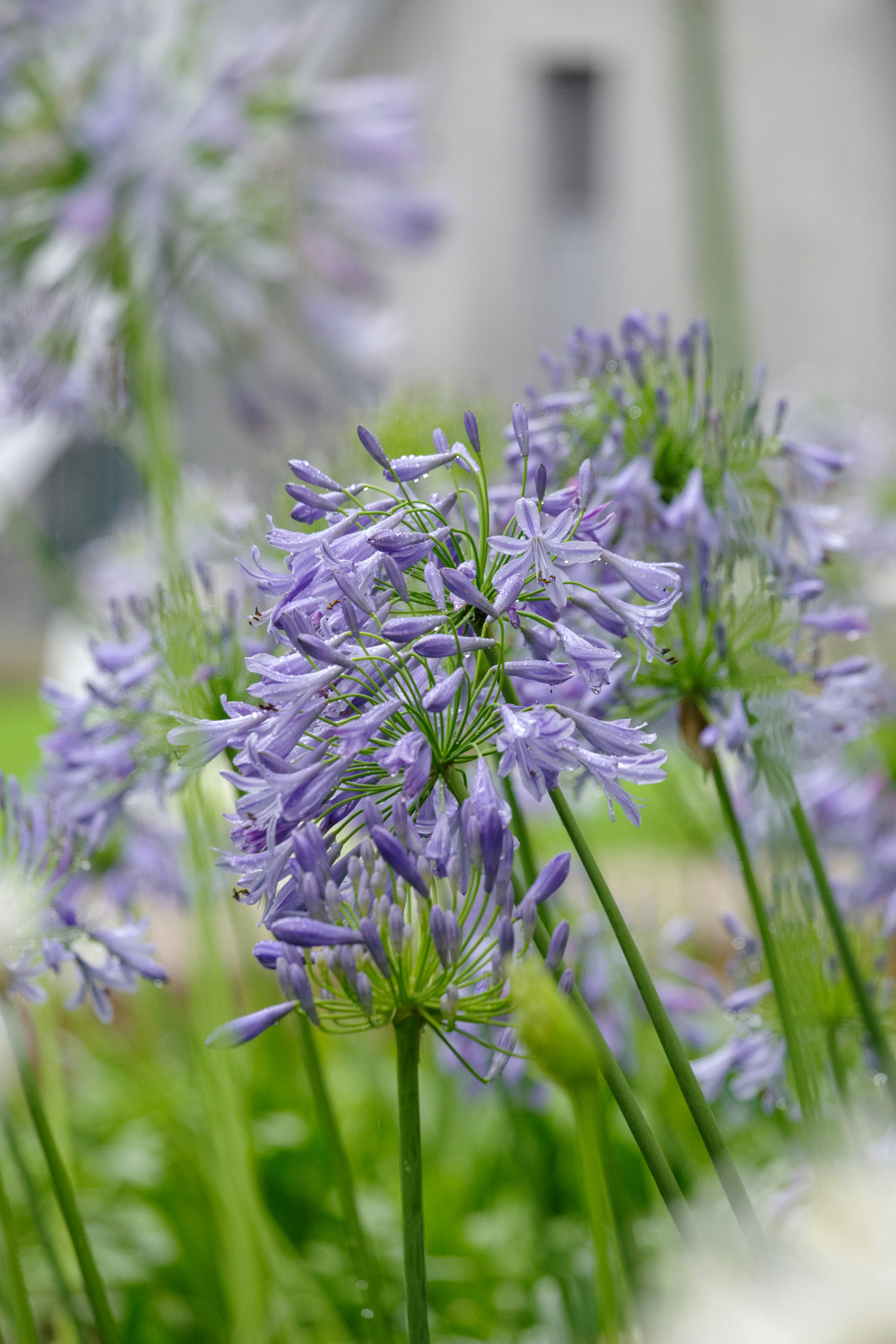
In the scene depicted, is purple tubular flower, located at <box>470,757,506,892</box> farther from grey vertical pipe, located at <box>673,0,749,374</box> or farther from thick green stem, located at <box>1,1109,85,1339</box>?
thick green stem, located at <box>1,1109,85,1339</box>

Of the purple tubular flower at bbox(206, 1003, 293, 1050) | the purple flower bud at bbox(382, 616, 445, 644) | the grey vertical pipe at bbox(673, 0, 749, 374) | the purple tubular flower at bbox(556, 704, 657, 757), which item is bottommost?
the purple tubular flower at bbox(206, 1003, 293, 1050)

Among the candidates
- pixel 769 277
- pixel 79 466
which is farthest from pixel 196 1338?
pixel 769 277

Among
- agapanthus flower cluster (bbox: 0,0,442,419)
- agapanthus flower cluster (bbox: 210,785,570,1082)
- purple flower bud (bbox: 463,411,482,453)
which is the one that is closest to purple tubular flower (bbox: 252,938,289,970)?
agapanthus flower cluster (bbox: 210,785,570,1082)

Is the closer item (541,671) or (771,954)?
(541,671)

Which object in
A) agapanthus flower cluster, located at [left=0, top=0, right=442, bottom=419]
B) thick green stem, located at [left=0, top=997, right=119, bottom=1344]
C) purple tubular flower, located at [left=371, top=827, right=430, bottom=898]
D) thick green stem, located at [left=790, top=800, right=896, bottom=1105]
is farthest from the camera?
agapanthus flower cluster, located at [left=0, top=0, right=442, bottom=419]

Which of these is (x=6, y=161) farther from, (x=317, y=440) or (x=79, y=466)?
(x=79, y=466)

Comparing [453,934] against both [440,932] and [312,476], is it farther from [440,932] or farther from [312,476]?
[312,476]

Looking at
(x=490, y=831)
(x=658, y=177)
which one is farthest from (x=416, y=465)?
(x=658, y=177)

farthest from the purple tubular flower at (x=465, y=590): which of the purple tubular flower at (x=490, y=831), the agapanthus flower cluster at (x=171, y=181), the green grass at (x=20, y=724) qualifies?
the green grass at (x=20, y=724)
